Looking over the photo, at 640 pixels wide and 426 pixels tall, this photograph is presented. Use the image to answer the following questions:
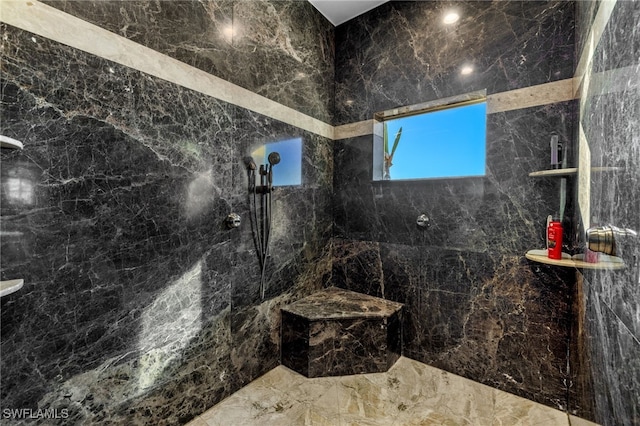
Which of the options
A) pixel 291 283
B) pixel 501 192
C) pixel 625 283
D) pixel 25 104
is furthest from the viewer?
pixel 291 283

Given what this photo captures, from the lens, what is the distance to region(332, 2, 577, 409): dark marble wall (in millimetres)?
1694

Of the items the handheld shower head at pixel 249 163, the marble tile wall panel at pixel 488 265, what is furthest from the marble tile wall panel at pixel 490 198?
the handheld shower head at pixel 249 163

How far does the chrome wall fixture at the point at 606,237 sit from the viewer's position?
76cm

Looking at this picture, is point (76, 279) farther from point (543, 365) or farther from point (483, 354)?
point (543, 365)

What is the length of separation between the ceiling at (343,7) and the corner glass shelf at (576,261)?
2190 millimetres

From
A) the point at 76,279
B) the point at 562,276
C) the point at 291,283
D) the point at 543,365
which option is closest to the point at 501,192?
the point at 562,276

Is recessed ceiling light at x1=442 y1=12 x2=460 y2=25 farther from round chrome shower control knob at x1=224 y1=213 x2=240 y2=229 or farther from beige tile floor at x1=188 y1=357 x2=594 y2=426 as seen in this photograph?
beige tile floor at x1=188 y1=357 x2=594 y2=426

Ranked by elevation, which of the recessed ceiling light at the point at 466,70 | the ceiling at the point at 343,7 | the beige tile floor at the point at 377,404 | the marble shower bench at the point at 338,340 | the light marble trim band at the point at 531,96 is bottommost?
the beige tile floor at the point at 377,404

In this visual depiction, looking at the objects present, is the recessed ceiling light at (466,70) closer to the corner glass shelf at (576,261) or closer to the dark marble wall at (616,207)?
the dark marble wall at (616,207)

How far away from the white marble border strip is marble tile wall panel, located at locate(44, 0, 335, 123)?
3 centimetres

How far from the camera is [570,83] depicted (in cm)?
162

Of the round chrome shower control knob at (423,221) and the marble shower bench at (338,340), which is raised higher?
the round chrome shower control knob at (423,221)

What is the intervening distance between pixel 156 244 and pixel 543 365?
2.32 metres

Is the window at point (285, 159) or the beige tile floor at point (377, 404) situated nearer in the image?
the beige tile floor at point (377, 404)
